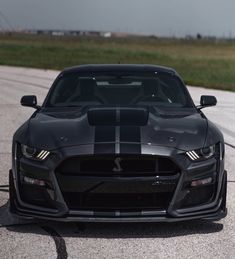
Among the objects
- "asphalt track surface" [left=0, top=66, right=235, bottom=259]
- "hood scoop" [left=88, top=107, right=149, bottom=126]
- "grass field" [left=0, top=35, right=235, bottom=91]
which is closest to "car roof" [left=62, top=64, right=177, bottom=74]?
"hood scoop" [left=88, top=107, right=149, bottom=126]

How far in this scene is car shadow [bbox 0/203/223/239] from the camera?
482cm

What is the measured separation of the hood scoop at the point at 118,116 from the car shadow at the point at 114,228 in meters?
0.86

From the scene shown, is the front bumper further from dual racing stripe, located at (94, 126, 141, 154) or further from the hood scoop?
the hood scoop

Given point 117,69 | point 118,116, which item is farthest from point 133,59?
point 118,116

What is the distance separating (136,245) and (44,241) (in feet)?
2.36

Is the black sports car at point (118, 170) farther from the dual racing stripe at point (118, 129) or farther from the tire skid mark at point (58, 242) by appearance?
the tire skid mark at point (58, 242)

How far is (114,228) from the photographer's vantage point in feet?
16.3

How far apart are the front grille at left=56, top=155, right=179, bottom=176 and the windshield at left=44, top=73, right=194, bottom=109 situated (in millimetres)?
1415

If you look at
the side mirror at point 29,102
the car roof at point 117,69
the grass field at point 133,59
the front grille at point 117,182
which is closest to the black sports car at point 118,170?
the front grille at point 117,182

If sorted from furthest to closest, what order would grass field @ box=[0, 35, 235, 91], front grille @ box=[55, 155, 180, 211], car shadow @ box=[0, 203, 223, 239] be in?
grass field @ box=[0, 35, 235, 91], car shadow @ box=[0, 203, 223, 239], front grille @ box=[55, 155, 180, 211]

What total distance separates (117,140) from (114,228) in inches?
31.0

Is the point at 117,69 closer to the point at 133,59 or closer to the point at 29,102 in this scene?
the point at 29,102

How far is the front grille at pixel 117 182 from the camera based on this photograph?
455 centimetres

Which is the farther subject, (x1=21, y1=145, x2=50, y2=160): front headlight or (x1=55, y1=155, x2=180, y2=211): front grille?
(x1=21, y1=145, x2=50, y2=160): front headlight
